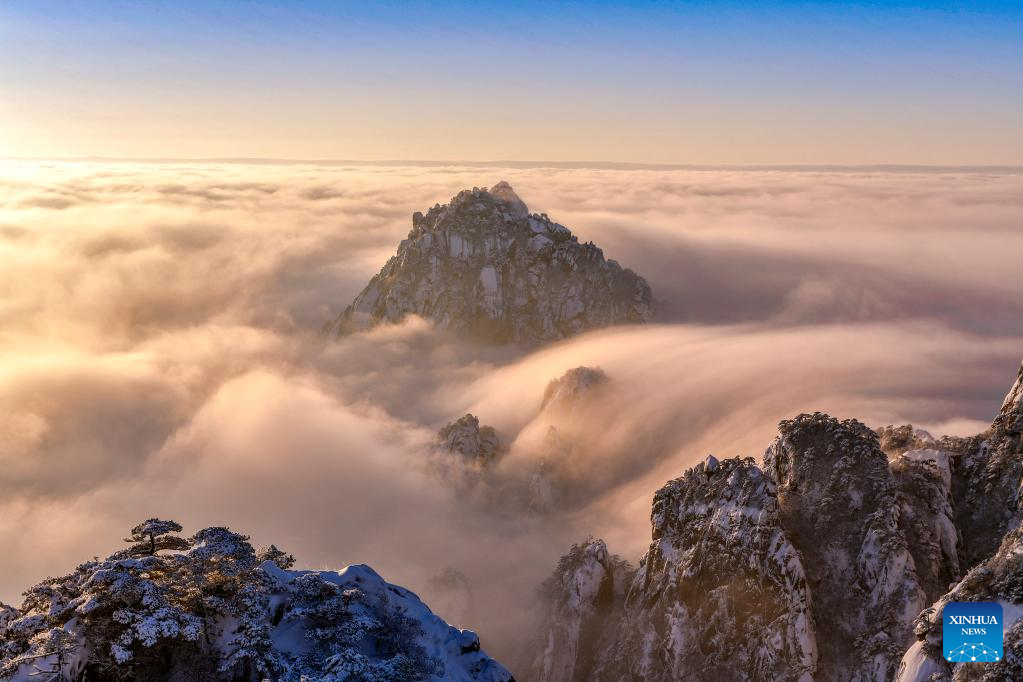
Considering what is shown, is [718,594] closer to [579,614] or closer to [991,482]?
[579,614]

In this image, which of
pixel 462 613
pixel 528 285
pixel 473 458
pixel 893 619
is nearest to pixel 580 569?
pixel 462 613

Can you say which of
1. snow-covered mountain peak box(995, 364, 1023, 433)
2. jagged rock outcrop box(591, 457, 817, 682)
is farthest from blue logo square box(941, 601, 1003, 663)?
snow-covered mountain peak box(995, 364, 1023, 433)

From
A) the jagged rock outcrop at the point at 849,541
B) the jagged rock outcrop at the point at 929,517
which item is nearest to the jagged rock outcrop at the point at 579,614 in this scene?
the jagged rock outcrop at the point at 849,541

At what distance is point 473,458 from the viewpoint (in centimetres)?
12206

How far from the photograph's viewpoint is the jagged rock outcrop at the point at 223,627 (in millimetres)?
31312

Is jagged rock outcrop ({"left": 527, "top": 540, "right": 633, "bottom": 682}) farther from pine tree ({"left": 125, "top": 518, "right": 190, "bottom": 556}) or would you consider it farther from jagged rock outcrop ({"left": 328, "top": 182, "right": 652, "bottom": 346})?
jagged rock outcrop ({"left": 328, "top": 182, "right": 652, "bottom": 346})

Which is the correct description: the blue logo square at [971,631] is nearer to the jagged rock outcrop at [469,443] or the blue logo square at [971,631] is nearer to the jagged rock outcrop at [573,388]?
the jagged rock outcrop at [469,443]

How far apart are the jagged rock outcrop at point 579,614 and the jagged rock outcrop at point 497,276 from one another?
11596cm

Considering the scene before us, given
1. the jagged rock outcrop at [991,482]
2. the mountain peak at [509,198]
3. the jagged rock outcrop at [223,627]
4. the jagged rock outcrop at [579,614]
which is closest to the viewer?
the jagged rock outcrop at [223,627]

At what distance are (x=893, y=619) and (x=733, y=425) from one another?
292ft

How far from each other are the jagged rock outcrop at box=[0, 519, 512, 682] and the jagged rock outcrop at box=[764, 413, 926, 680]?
75.0 ft

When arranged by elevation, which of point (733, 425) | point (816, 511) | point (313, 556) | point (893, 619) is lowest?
point (313, 556)

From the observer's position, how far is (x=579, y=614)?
61.3 metres

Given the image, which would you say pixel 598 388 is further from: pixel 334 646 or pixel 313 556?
pixel 334 646
